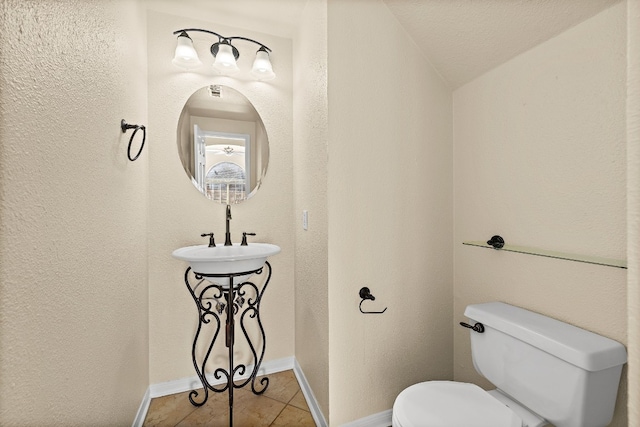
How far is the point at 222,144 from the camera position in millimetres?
1745

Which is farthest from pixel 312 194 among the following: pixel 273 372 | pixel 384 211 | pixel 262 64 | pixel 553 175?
pixel 273 372

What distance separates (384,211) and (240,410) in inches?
53.0

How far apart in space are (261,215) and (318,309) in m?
0.73

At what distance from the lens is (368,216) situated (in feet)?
4.37

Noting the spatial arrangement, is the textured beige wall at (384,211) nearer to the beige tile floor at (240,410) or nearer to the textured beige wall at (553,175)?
the textured beige wall at (553,175)

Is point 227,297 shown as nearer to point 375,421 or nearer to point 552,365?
point 375,421

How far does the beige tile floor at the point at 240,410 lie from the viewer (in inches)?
56.8

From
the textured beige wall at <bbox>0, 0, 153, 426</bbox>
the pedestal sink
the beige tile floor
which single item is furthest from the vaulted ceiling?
the beige tile floor

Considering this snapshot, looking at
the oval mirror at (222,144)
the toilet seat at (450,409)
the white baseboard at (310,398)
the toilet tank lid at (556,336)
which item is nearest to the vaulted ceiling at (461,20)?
the oval mirror at (222,144)

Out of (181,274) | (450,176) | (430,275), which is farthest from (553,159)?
(181,274)

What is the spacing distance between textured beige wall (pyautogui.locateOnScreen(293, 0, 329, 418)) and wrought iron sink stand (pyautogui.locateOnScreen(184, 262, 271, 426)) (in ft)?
0.82

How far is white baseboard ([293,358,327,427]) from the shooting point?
1.38 metres

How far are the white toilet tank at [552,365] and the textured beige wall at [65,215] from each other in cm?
144

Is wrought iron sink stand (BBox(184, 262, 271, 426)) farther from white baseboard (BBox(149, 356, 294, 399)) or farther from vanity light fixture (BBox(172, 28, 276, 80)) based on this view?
vanity light fixture (BBox(172, 28, 276, 80))
